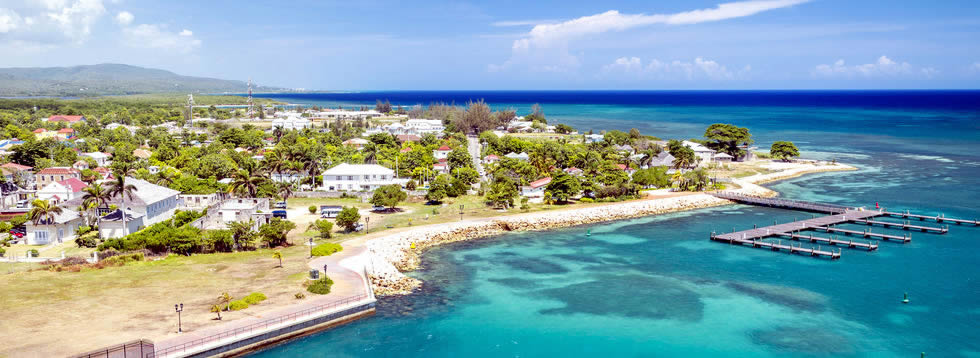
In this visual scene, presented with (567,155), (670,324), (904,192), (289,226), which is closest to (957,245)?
(904,192)

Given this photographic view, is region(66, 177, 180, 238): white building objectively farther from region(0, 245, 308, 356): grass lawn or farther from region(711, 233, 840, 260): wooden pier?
region(711, 233, 840, 260): wooden pier

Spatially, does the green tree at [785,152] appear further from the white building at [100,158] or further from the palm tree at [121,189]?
the white building at [100,158]

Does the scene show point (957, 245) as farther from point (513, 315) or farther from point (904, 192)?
point (513, 315)

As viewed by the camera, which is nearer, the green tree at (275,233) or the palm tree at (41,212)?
the green tree at (275,233)

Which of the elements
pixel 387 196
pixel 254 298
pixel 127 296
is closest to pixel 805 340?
pixel 254 298

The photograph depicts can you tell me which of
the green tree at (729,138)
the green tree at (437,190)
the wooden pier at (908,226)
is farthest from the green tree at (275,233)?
the green tree at (729,138)

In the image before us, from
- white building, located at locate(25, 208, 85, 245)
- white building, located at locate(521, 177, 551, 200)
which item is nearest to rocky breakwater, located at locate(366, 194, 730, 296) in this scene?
white building, located at locate(521, 177, 551, 200)

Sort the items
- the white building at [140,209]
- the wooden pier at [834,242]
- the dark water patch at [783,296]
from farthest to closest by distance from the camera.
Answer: the wooden pier at [834,242] → the white building at [140,209] → the dark water patch at [783,296]
